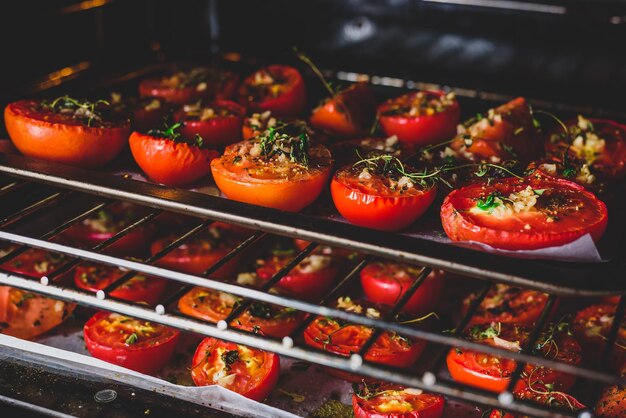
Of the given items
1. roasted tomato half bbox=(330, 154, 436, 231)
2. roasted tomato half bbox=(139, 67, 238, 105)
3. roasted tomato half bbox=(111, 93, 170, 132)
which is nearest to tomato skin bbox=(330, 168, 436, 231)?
roasted tomato half bbox=(330, 154, 436, 231)

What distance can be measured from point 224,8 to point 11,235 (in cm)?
181

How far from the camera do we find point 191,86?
2.84 m

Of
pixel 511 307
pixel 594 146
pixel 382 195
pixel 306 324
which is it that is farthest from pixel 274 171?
pixel 594 146

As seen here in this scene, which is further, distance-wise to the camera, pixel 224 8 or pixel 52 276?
pixel 224 8

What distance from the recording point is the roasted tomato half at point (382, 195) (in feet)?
6.15

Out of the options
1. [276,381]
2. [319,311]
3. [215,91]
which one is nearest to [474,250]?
[319,311]

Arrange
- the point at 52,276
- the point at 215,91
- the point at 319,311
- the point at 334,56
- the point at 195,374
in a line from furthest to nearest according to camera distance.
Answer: the point at 334,56 → the point at 215,91 → the point at 195,374 → the point at 52,276 → the point at 319,311

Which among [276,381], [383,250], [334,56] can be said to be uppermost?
[383,250]

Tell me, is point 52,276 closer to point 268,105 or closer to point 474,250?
point 474,250

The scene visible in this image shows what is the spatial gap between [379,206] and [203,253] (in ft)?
3.36

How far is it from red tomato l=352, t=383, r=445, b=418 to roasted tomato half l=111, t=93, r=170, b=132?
1.10 metres

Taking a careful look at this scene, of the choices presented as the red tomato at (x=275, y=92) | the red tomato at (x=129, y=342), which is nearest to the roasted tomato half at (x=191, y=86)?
the red tomato at (x=275, y=92)

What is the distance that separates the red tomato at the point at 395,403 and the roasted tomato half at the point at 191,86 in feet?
4.34

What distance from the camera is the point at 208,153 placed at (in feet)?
7.07
